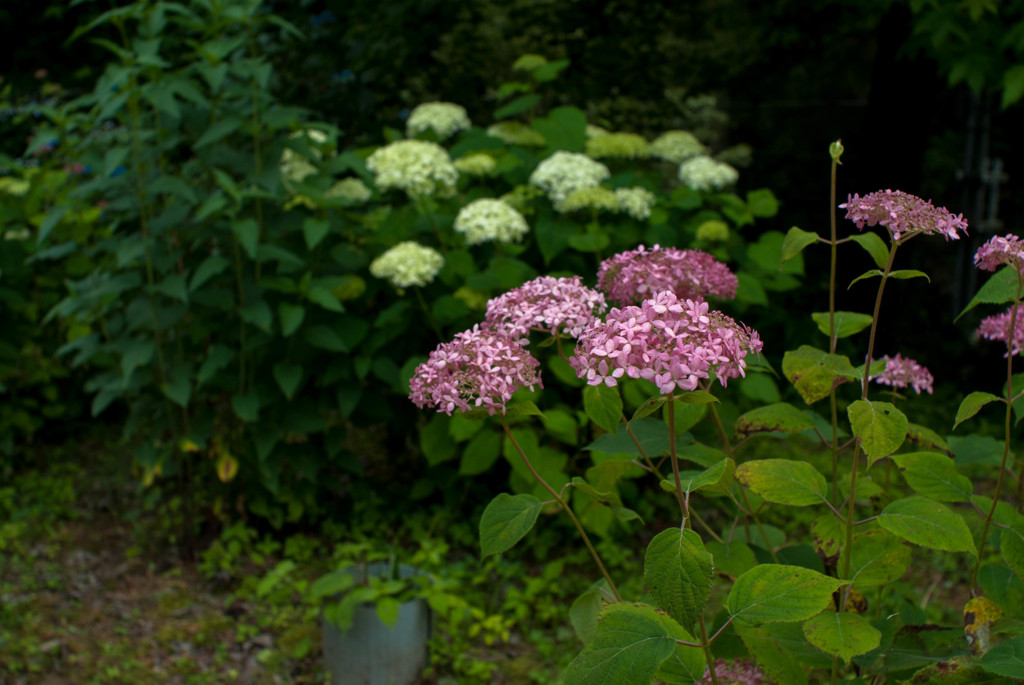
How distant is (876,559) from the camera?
1.16 metres

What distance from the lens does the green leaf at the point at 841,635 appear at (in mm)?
909

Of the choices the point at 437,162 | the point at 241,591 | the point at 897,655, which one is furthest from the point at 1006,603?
the point at 241,591

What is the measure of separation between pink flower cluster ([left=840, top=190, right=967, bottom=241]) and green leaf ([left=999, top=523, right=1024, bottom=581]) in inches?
14.8

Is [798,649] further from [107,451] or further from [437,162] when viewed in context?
[107,451]

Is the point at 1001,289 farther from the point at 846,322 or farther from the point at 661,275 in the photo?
the point at 661,275

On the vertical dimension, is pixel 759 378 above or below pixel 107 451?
above

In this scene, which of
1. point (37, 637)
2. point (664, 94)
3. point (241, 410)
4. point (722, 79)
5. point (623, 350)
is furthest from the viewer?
point (722, 79)

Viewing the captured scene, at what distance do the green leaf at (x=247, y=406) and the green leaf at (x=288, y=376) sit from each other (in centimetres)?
10

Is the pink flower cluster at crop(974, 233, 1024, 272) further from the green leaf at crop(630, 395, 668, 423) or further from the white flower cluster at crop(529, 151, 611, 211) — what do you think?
the white flower cluster at crop(529, 151, 611, 211)

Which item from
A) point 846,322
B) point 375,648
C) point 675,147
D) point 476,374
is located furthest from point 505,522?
point 675,147

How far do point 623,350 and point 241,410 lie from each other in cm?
221

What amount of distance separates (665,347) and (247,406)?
7.33 ft

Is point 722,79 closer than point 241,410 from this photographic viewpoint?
No

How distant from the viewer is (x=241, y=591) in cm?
289
